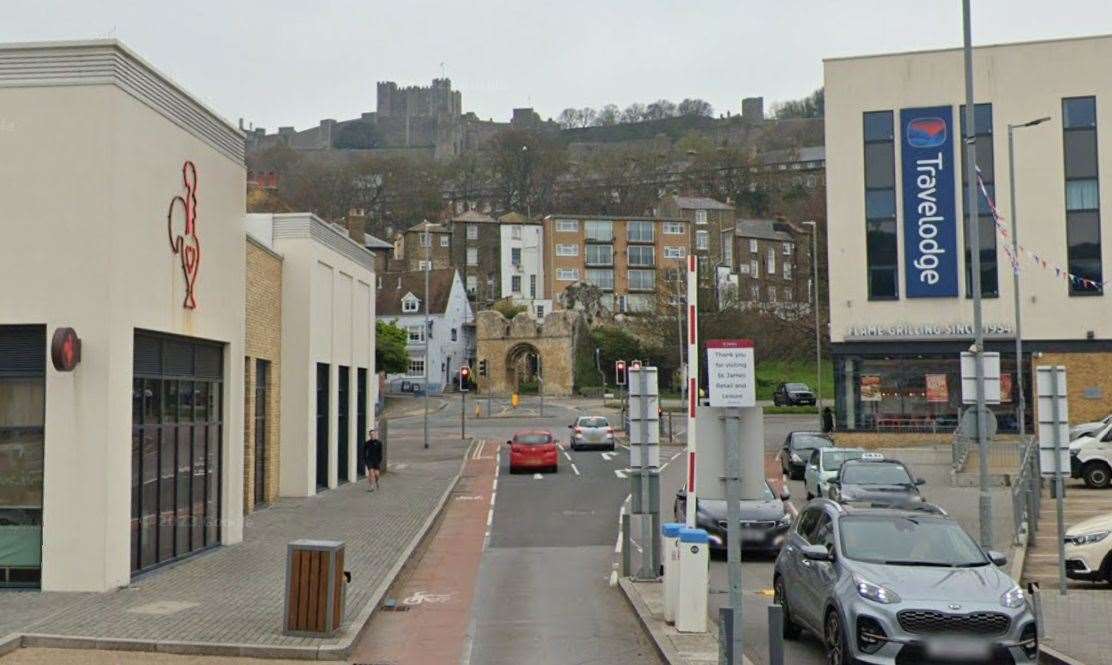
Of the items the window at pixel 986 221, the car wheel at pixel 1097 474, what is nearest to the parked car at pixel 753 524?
the car wheel at pixel 1097 474

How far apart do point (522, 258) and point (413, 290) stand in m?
15.6

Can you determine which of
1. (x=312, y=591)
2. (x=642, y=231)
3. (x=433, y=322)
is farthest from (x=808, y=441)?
(x=642, y=231)

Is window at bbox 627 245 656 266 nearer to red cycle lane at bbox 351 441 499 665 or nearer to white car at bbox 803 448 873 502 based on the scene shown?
white car at bbox 803 448 873 502

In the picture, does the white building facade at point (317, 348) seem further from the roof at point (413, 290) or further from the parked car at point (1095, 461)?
the roof at point (413, 290)

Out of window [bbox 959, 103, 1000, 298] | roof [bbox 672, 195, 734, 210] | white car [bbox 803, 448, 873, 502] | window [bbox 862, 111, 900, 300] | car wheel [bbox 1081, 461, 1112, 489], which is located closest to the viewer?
white car [bbox 803, 448, 873, 502]

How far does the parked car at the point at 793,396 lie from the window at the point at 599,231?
39482mm

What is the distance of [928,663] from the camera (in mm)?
10383

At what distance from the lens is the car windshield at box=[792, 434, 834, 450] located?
120 ft

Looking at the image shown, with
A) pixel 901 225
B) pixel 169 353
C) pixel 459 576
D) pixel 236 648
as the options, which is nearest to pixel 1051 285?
pixel 901 225

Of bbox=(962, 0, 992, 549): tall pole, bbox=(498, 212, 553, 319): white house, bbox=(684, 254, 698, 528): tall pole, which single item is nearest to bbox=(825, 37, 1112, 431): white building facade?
bbox=(962, 0, 992, 549): tall pole

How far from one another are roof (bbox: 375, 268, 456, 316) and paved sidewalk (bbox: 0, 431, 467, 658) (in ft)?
234

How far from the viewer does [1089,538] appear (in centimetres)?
1769

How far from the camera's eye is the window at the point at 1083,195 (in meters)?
45.4

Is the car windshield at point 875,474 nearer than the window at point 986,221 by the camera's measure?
Yes
